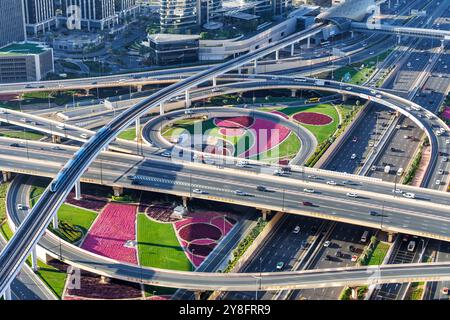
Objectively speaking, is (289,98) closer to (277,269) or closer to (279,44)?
(279,44)

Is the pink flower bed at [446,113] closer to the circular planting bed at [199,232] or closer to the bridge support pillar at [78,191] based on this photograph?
the circular planting bed at [199,232]

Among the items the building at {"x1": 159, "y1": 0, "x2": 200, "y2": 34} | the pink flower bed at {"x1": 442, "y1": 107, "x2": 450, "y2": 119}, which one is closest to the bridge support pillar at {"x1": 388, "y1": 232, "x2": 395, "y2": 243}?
the pink flower bed at {"x1": 442, "y1": 107, "x2": 450, "y2": 119}

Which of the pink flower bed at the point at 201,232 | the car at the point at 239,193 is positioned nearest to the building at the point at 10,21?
the pink flower bed at the point at 201,232

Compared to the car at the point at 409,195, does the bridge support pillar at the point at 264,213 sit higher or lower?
lower

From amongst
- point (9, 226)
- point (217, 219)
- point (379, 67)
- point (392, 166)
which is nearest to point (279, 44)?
point (379, 67)

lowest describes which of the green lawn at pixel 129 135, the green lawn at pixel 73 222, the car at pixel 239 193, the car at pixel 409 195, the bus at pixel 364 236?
the bus at pixel 364 236

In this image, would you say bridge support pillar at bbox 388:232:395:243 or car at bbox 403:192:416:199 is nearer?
bridge support pillar at bbox 388:232:395:243

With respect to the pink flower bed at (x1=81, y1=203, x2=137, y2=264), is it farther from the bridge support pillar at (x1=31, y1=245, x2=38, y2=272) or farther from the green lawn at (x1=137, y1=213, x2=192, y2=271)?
the bridge support pillar at (x1=31, y1=245, x2=38, y2=272)
